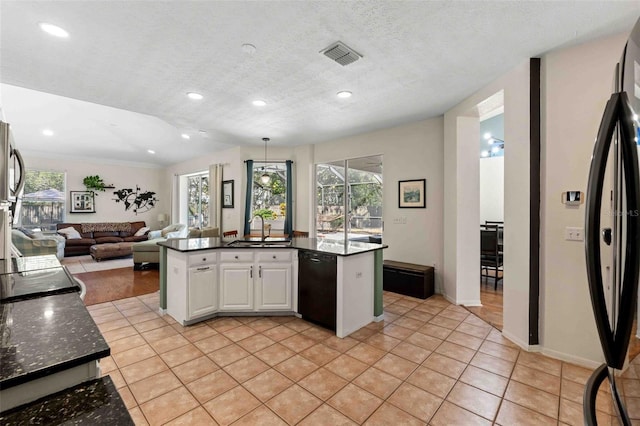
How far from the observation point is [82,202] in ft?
27.0

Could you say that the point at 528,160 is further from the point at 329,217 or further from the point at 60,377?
the point at 329,217

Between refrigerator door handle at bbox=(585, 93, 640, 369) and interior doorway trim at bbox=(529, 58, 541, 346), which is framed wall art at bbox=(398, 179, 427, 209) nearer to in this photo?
interior doorway trim at bbox=(529, 58, 541, 346)

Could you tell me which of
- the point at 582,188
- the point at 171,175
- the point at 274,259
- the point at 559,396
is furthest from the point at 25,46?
the point at 171,175

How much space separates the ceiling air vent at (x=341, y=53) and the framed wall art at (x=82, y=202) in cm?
898

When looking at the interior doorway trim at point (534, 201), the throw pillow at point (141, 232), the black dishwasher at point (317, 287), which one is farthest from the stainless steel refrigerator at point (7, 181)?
the throw pillow at point (141, 232)

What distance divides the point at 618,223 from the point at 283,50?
2.46 metres

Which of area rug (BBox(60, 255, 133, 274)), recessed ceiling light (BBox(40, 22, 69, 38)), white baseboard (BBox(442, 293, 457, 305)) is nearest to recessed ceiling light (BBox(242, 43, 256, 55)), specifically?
recessed ceiling light (BBox(40, 22, 69, 38))

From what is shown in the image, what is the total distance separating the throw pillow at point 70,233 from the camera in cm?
741

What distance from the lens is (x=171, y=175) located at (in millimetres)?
9250

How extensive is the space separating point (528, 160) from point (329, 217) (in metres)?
3.70

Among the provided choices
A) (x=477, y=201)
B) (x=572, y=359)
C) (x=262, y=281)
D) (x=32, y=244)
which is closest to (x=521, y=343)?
(x=572, y=359)

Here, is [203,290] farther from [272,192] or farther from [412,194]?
[272,192]

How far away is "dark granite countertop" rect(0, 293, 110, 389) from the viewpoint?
705 millimetres

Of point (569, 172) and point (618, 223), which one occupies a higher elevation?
point (569, 172)
